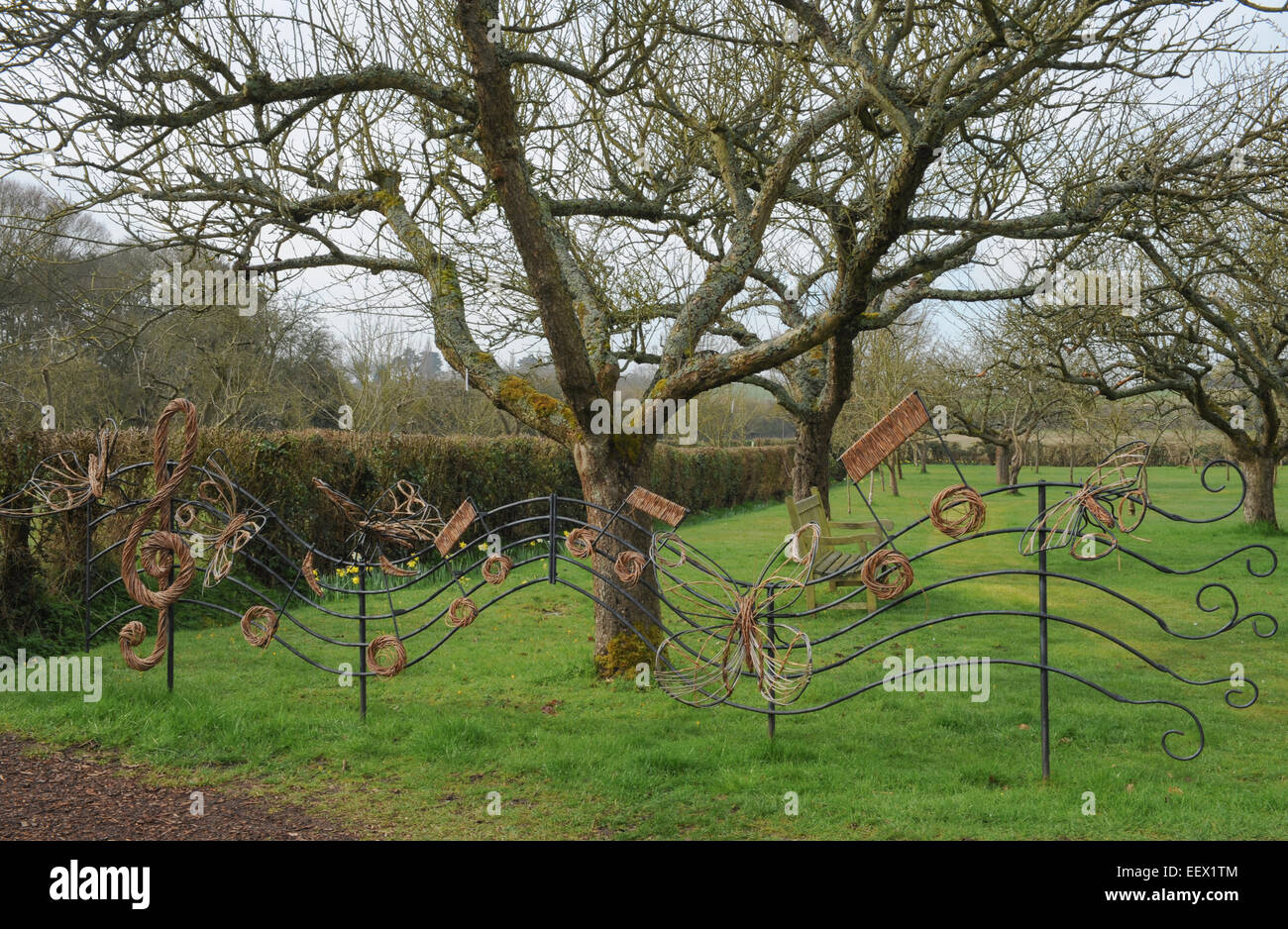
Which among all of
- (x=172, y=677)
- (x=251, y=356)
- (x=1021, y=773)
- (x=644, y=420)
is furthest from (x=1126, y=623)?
(x=251, y=356)

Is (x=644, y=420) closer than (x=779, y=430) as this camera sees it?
Yes

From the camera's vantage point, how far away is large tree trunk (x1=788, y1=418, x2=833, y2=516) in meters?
11.1

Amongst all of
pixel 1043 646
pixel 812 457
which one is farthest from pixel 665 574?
pixel 812 457

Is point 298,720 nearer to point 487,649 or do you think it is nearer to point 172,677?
point 172,677

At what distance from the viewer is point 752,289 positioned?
11.2 metres

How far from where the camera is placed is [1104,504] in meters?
4.06

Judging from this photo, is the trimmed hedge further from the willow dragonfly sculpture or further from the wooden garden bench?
the wooden garden bench

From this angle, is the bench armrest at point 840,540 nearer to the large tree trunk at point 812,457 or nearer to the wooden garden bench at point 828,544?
the wooden garden bench at point 828,544

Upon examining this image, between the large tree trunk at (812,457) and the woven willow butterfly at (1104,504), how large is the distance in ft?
22.2

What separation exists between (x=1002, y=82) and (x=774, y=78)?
2060mm

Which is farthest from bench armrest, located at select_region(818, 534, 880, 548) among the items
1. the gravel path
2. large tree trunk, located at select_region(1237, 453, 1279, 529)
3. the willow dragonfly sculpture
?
large tree trunk, located at select_region(1237, 453, 1279, 529)

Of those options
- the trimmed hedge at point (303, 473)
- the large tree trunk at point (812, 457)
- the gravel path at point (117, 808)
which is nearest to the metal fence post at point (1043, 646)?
the gravel path at point (117, 808)

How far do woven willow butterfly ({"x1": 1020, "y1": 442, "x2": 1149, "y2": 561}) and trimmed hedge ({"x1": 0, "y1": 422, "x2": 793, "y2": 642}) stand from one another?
7.34m

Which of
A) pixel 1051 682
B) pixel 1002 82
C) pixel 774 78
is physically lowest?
pixel 1051 682
